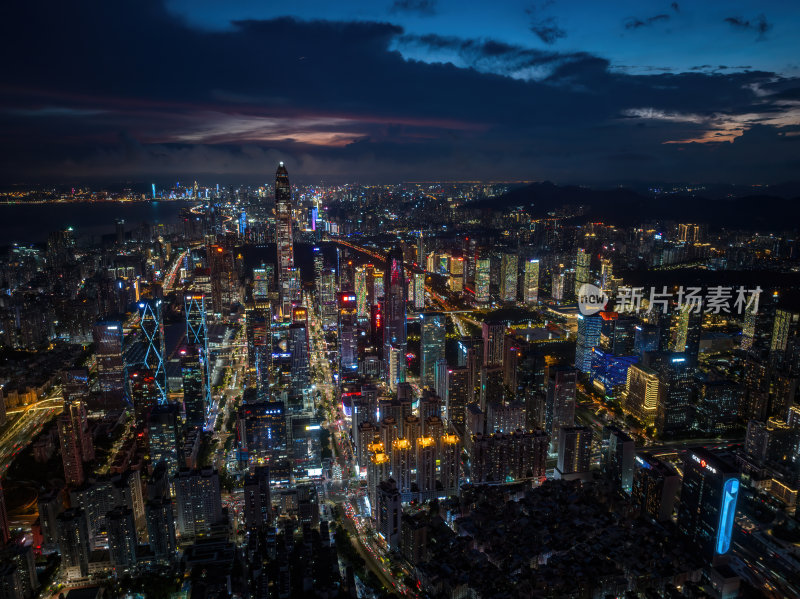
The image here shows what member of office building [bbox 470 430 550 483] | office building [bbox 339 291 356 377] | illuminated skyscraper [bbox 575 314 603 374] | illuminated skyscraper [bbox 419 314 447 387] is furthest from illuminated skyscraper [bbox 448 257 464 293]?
office building [bbox 470 430 550 483]

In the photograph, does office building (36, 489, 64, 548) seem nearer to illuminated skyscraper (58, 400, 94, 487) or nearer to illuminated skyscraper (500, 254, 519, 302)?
illuminated skyscraper (58, 400, 94, 487)

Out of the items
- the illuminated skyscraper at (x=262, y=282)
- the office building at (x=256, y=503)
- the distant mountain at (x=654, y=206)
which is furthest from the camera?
the distant mountain at (x=654, y=206)

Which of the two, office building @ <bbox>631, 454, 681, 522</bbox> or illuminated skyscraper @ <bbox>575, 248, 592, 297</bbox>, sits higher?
illuminated skyscraper @ <bbox>575, 248, 592, 297</bbox>

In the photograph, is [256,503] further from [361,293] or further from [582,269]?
[582,269]

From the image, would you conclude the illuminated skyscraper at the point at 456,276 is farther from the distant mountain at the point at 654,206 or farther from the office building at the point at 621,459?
the office building at the point at 621,459

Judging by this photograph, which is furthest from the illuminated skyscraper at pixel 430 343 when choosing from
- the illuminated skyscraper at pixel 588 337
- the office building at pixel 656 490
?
the office building at pixel 656 490

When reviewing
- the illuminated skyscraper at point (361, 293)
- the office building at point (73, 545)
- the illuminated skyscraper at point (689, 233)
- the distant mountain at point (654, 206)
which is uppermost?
the distant mountain at point (654, 206)

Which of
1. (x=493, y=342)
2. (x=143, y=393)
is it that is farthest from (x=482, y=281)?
(x=143, y=393)
